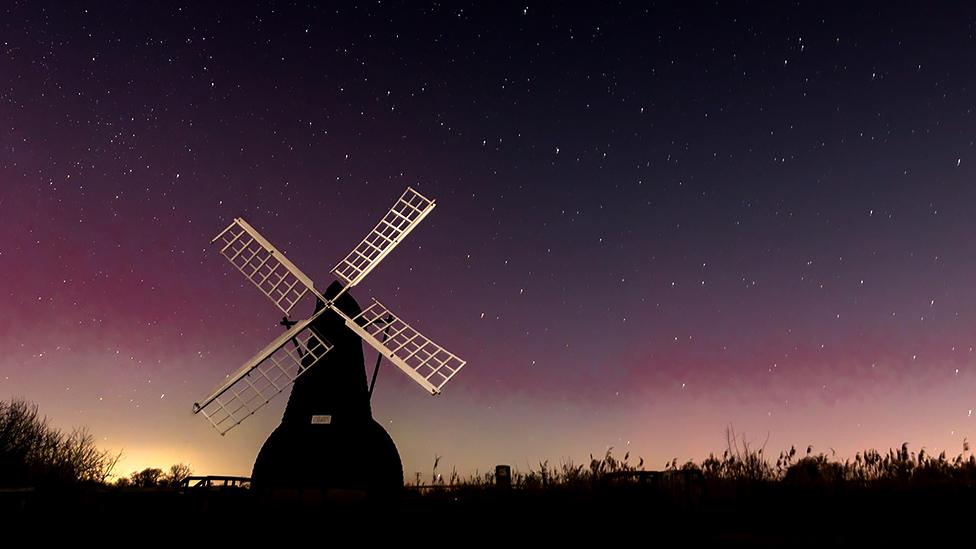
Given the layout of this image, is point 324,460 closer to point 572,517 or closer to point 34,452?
point 572,517

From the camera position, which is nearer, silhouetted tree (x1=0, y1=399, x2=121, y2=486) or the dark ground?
the dark ground

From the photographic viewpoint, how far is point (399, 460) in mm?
19578

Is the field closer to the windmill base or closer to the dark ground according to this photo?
the dark ground

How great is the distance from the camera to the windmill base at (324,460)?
18047 millimetres

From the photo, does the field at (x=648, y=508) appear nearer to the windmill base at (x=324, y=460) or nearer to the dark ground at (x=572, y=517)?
the dark ground at (x=572, y=517)

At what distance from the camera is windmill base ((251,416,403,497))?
18047mm

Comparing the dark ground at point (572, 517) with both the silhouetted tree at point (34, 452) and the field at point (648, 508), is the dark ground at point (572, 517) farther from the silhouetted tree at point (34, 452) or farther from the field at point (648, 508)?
the silhouetted tree at point (34, 452)

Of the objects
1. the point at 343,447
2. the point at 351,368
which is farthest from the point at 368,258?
the point at 343,447

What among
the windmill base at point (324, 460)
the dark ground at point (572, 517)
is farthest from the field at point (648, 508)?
the windmill base at point (324, 460)

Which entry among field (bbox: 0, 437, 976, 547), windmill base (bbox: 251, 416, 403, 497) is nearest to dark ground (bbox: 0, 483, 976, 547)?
field (bbox: 0, 437, 976, 547)

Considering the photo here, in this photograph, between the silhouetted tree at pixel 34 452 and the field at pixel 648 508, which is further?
the silhouetted tree at pixel 34 452

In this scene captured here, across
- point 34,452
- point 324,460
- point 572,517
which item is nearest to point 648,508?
point 572,517

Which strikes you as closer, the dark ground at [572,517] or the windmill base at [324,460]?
the dark ground at [572,517]

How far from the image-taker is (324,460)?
59.7 feet
